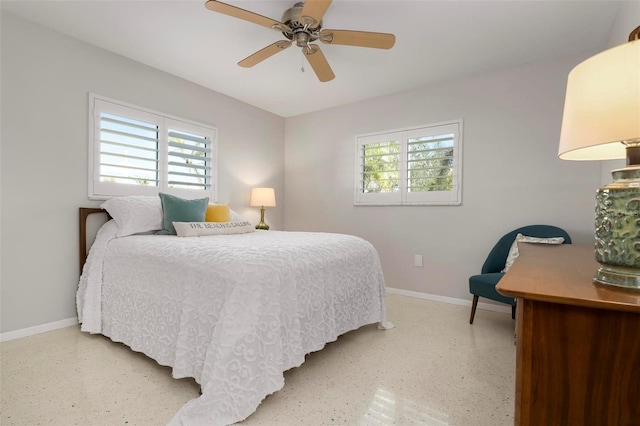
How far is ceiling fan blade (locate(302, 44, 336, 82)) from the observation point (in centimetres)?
216

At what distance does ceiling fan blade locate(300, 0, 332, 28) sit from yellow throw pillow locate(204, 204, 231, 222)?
1.82 m

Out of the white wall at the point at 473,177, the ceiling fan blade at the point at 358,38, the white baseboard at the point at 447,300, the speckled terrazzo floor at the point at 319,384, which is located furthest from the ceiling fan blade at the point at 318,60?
the white baseboard at the point at 447,300

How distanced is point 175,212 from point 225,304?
4.82 ft

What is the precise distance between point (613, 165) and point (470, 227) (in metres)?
1.23

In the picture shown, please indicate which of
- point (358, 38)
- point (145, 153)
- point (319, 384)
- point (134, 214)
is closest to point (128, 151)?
point (145, 153)

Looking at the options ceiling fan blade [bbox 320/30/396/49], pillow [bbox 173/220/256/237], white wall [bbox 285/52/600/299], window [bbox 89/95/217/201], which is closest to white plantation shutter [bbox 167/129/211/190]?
window [bbox 89/95/217/201]

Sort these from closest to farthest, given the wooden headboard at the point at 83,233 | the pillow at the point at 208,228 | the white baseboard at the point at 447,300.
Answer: the pillow at the point at 208,228 → the wooden headboard at the point at 83,233 → the white baseboard at the point at 447,300

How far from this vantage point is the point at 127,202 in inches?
99.7

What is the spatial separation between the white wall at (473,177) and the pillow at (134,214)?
222 cm

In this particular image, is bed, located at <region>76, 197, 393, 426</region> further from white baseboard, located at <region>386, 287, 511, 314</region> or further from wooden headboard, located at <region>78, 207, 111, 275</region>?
white baseboard, located at <region>386, 287, 511, 314</region>

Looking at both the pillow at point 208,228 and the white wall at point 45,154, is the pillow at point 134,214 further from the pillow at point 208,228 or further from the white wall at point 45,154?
the white wall at point 45,154

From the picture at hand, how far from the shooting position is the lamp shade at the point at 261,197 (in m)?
3.96

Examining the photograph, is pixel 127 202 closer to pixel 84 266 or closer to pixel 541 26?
pixel 84 266

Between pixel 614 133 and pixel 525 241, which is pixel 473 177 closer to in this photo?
pixel 525 241
